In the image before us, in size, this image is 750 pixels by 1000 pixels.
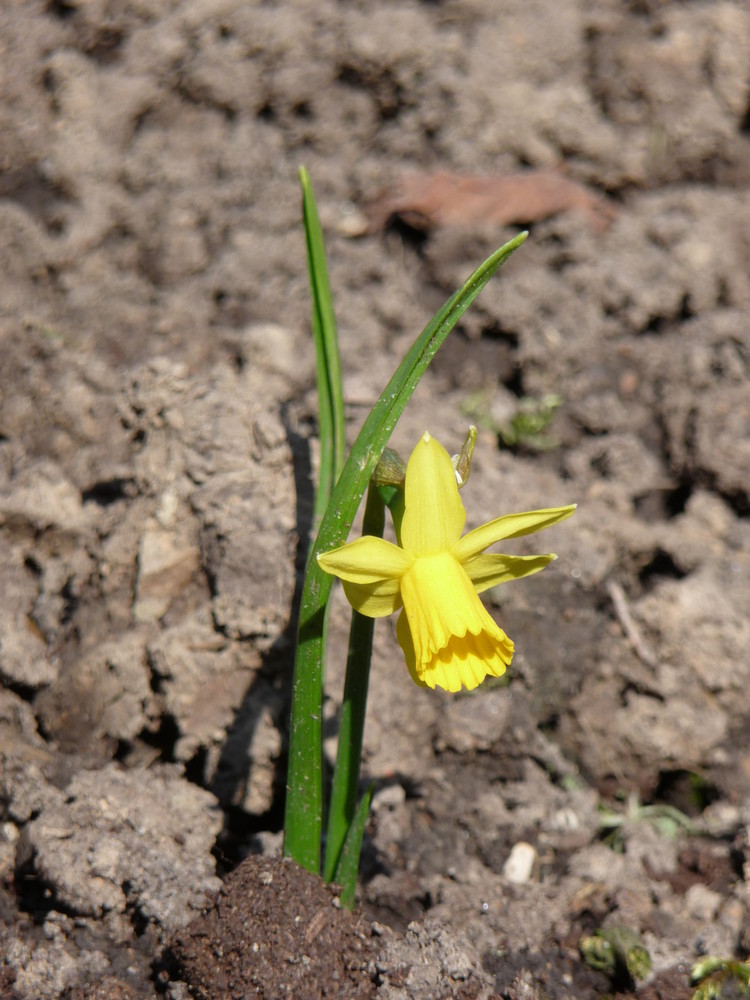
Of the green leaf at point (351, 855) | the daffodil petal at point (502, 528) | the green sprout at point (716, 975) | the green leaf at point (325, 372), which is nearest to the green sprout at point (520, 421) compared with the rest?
the green leaf at point (325, 372)

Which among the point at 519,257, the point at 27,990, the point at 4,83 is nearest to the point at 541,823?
the point at 27,990

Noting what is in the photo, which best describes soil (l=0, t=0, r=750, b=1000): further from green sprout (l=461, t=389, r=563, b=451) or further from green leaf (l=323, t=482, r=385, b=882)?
green leaf (l=323, t=482, r=385, b=882)

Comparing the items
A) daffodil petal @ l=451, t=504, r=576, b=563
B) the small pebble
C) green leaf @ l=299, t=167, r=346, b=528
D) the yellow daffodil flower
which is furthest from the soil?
daffodil petal @ l=451, t=504, r=576, b=563

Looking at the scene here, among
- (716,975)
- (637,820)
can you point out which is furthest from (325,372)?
(716,975)

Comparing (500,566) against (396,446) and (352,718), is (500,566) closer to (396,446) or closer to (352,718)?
(352,718)

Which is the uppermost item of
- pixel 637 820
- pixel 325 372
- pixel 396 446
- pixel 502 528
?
pixel 325 372

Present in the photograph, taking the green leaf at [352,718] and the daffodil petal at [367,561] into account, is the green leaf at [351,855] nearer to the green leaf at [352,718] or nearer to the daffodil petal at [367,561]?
the green leaf at [352,718]
